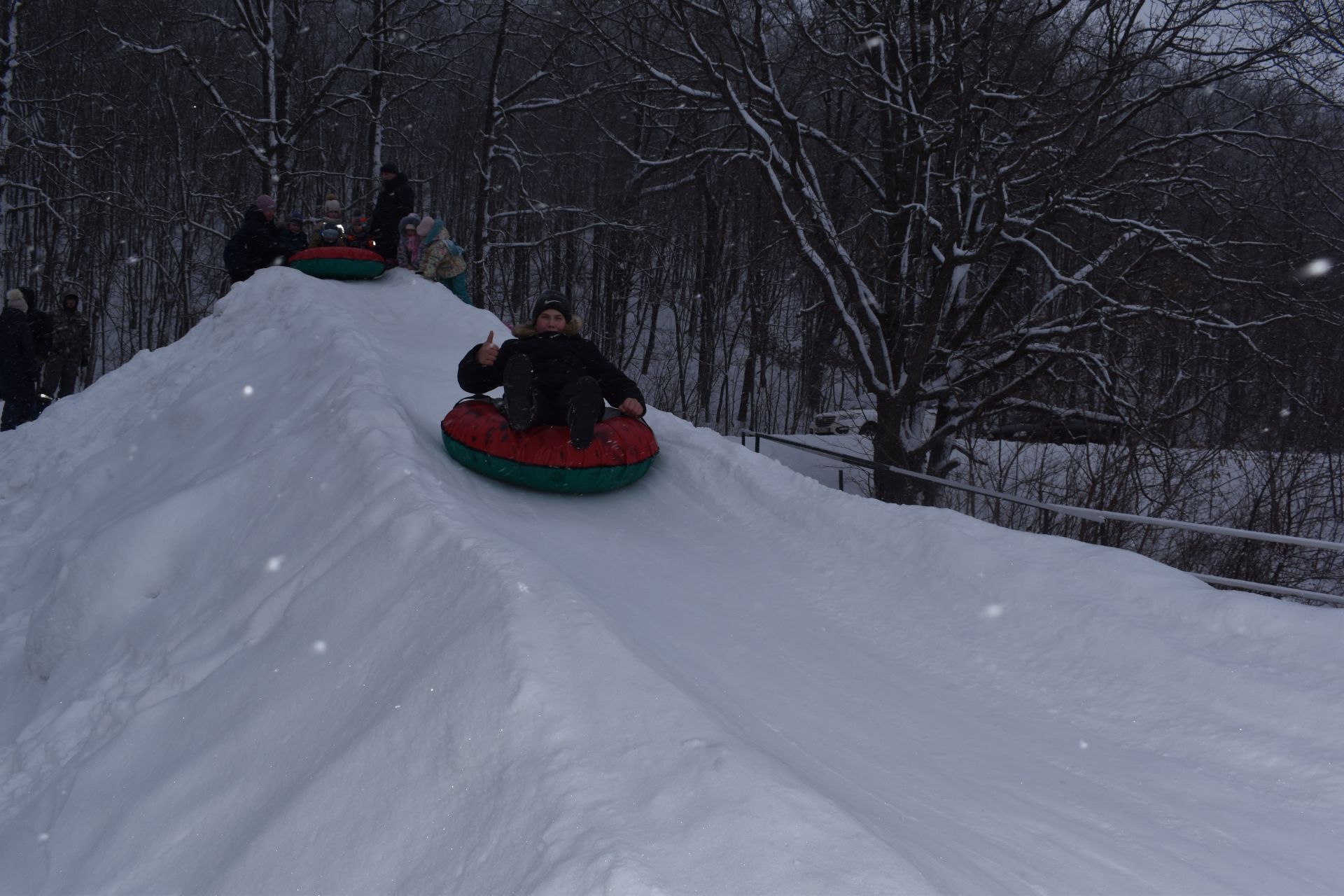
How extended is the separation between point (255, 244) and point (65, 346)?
8.76 feet

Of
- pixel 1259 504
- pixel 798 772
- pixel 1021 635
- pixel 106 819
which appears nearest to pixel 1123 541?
pixel 1259 504

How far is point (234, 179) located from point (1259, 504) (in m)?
25.8

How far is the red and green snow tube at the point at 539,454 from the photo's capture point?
17.5 feet

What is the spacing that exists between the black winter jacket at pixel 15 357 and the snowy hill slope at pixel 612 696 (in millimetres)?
5158

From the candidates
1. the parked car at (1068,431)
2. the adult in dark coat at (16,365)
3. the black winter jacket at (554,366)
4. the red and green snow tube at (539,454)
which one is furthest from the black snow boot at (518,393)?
the adult in dark coat at (16,365)

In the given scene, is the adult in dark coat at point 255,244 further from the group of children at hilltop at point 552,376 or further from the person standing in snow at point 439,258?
A: the group of children at hilltop at point 552,376

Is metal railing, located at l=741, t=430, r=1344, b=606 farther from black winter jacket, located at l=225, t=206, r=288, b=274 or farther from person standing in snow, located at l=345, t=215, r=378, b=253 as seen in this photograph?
black winter jacket, located at l=225, t=206, r=288, b=274

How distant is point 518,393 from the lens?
5.23m

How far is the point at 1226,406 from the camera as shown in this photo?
32.0ft

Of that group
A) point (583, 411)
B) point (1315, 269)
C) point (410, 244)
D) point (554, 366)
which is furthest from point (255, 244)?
point (1315, 269)

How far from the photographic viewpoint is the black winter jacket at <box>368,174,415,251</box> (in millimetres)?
11727

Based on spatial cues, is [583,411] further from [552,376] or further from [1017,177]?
[1017,177]

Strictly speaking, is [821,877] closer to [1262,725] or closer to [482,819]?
[482,819]

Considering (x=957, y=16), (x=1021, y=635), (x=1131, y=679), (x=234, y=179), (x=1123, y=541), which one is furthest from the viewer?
(x=234, y=179)
